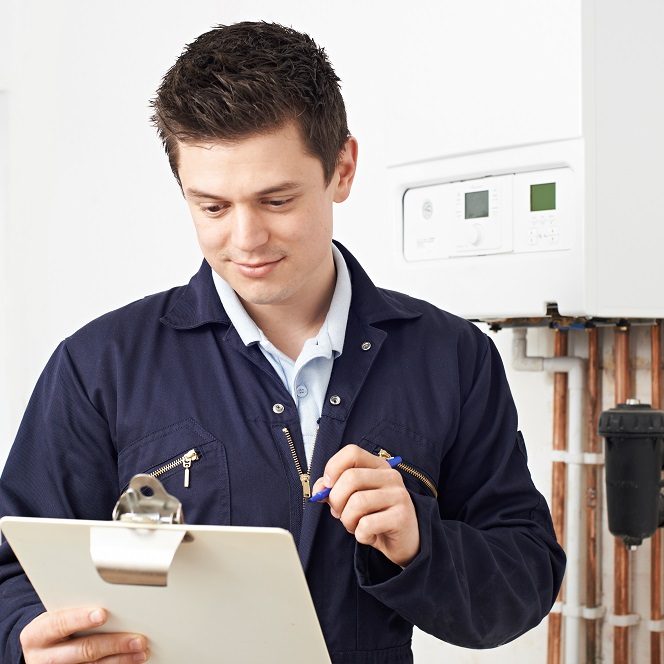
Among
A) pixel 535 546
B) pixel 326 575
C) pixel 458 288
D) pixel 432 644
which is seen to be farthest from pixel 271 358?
pixel 432 644

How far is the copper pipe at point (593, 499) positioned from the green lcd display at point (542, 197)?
33cm

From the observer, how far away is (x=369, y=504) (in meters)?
0.96

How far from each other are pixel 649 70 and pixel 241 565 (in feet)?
3.91

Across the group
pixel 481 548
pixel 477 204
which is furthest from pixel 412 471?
pixel 477 204

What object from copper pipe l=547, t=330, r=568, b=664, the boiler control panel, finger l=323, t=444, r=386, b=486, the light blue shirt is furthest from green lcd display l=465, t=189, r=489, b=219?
finger l=323, t=444, r=386, b=486

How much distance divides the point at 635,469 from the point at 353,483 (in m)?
0.86

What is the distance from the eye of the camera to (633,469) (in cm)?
167

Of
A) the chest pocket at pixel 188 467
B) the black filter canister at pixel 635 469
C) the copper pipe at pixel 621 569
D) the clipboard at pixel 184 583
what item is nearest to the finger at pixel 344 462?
the clipboard at pixel 184 583

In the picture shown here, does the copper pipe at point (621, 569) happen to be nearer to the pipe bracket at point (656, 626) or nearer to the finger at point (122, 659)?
the pipe bracket at point (656, 626)

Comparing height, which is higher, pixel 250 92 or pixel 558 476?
pixel 250 92

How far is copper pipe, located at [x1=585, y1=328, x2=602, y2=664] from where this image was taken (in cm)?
194

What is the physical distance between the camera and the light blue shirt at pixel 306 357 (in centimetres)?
123

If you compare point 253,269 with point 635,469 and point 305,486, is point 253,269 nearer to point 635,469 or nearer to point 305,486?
point 305,486

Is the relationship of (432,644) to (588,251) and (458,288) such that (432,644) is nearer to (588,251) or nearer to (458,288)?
(458,288)
